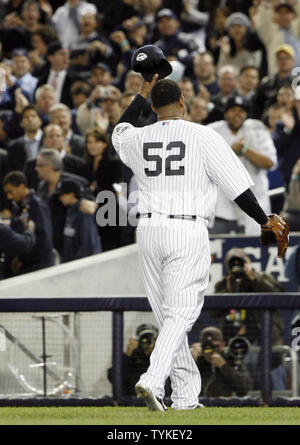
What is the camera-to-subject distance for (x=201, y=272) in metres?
6.62

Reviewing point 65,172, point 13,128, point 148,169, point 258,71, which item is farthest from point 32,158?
point 148,169

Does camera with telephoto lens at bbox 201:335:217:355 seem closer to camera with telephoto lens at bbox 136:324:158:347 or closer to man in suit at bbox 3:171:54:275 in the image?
camera with telephoto lens at bbox 136:324:158:347

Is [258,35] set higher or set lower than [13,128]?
higher

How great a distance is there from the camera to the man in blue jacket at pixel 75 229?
11.1 m

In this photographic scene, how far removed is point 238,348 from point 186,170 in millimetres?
2465

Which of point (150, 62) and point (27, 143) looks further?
point (27, 143)

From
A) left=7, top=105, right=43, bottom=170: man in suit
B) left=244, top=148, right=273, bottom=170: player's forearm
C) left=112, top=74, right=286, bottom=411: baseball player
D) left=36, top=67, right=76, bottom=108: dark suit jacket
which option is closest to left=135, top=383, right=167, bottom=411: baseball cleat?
left=112, top=74, right=286, bottom=411: baseball player

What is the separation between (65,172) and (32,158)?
0.62 m

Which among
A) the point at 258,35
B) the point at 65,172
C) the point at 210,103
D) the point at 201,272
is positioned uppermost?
the point at 258,35

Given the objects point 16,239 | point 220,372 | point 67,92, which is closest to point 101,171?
point 16,239

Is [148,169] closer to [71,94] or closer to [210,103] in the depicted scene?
[210,103]

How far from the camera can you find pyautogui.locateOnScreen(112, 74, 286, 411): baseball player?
21.5 ft

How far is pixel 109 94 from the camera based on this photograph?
523 inches

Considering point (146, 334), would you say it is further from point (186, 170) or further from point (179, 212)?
point (186, 170)
